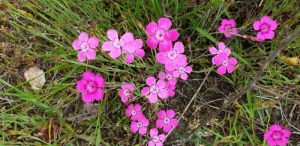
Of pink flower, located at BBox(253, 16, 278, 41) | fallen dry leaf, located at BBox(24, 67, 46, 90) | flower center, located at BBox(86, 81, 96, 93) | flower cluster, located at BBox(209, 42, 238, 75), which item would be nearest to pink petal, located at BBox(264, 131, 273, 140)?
flower cluster, located at BBox(209, 42, 238, 75)

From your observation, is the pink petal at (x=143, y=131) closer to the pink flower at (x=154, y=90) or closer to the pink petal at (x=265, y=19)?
the pink flower at (x=154, y=90)

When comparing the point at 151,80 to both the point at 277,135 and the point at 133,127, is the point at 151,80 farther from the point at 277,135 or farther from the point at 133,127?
the point at 277,135

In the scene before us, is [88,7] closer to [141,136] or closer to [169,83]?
[169,83]

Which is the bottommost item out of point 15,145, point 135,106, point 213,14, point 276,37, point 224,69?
point 15,145

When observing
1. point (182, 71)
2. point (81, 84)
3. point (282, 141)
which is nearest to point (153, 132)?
point (182, 71)

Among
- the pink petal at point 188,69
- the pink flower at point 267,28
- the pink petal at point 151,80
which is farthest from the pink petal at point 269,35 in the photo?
the pink petal at point 151,80

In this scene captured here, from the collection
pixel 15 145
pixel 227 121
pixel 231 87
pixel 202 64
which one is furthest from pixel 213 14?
pixel 15 145
